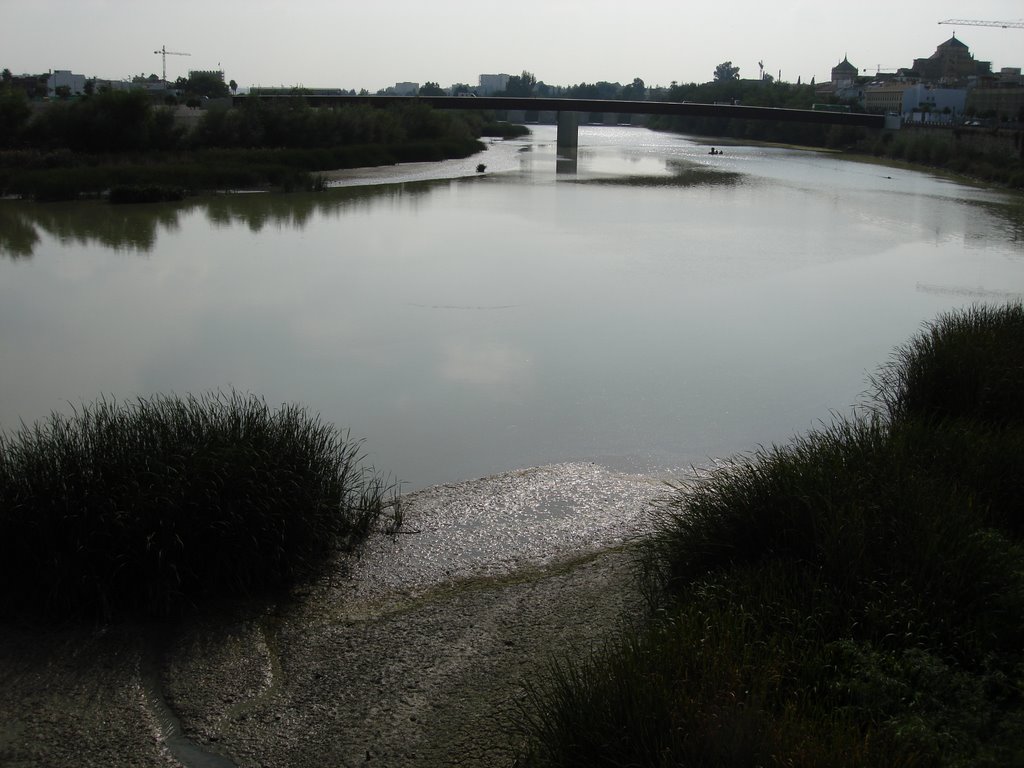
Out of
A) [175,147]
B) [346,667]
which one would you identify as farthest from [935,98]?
[346,667]

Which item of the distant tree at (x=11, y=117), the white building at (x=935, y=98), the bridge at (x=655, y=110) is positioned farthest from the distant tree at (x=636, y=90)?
the distant tree at (x=11, y=117)

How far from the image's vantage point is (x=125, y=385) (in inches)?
357

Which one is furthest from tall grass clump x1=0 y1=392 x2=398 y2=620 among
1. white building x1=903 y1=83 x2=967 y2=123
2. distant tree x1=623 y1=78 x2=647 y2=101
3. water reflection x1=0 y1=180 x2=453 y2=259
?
distant tree x1=623 y1=78 x2=647 y2=101

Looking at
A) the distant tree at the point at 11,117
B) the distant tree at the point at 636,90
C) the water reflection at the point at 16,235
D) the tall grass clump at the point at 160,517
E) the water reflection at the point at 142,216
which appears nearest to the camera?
the tall grass clump at the point at 160,517

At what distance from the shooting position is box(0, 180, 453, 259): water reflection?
18.0 m

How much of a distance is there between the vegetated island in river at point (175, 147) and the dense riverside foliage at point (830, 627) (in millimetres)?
21606

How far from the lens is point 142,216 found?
2116 centimetres

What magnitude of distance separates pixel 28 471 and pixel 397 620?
2089 millimetres

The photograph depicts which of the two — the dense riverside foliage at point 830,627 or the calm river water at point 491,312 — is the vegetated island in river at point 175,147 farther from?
the dense riverside foliage at point 830,627

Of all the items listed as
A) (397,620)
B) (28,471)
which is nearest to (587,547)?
(397,620)

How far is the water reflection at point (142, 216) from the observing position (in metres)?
18.0

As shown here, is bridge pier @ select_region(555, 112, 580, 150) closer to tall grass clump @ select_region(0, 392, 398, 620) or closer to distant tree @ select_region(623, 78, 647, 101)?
tall grass clump @ select_region(0, 392, 398, 620)

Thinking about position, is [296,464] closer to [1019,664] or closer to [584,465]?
[584,465]

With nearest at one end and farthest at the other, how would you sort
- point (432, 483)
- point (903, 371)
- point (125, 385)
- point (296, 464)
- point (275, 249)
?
point (296, 464) < point (432, 483) < point (903, 371) < point (125, 385) < point (275, 249)
